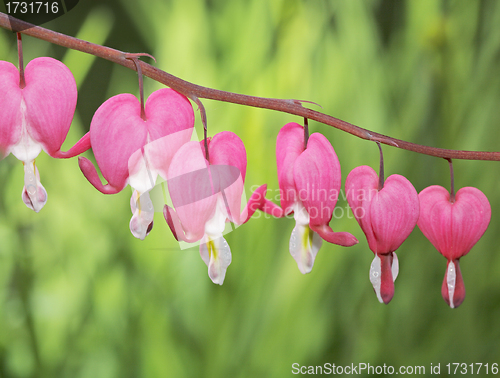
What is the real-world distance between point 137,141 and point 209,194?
0.10 meters

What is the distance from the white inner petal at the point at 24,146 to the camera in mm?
458

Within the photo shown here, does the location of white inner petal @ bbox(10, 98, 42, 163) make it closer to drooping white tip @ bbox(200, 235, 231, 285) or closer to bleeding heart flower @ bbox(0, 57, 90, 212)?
bleeding heart flower @ bbox(0, 57, 90, 212)

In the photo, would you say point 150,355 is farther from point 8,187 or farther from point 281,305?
point 8,187

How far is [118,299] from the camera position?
985 mm

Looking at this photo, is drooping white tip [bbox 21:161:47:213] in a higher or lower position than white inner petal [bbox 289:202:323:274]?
higher

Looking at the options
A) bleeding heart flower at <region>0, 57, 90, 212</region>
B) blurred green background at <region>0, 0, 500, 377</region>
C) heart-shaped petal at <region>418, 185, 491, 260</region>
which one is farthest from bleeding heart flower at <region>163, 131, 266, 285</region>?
blurred green background at <region>0, 0, 500, 377</region>

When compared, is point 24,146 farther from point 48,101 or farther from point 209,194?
point 209,194

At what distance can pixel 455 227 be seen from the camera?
604mm

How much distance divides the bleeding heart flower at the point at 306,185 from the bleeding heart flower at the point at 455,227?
205 millimetres

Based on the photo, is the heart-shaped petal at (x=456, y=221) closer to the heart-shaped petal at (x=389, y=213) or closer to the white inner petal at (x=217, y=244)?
the heart-shaped petal at (x=389, y=213)

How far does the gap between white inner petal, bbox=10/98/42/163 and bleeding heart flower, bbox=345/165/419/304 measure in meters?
0.40

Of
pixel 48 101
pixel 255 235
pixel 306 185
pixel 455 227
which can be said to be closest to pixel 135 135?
pixel 48 101

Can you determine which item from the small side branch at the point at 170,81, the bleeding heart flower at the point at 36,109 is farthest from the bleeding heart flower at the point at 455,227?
the bleeding heart flower at the point at 36,109

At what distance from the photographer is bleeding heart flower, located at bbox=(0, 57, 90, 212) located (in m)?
0.45
